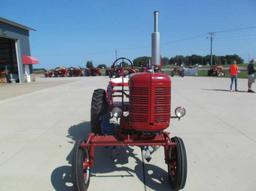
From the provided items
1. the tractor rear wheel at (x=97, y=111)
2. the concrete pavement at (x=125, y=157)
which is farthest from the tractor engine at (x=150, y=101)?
the tractor rear wheel at (x=97, y=111)

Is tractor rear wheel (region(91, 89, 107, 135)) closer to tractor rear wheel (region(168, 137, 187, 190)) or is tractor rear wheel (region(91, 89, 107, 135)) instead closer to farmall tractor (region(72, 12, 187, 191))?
farmall tractor (region(72, 12, 187, 191))

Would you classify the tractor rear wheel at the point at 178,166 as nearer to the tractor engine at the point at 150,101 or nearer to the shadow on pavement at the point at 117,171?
the shadow on pavement at the point at 117,171

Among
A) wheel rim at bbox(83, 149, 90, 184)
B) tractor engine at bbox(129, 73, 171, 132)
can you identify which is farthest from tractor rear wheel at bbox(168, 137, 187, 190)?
wheel rim at bbox(83, 149, 90, 184)

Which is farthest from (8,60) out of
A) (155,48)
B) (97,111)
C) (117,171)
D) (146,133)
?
(146,133)

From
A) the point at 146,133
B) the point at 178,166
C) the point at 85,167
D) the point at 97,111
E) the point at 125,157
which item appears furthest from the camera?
the point at 97,111

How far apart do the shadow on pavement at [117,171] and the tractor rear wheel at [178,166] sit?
0.16 m

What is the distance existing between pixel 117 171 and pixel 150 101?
130cm

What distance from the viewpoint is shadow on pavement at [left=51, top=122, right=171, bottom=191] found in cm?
368

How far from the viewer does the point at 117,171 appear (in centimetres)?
406

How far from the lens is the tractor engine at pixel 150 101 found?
3.37 m

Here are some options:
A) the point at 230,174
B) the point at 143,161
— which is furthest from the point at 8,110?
the point at 230,174

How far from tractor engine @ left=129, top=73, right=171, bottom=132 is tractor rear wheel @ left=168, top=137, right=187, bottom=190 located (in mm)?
328

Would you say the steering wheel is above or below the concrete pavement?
above

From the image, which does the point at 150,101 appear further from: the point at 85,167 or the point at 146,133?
the point at 85,167
